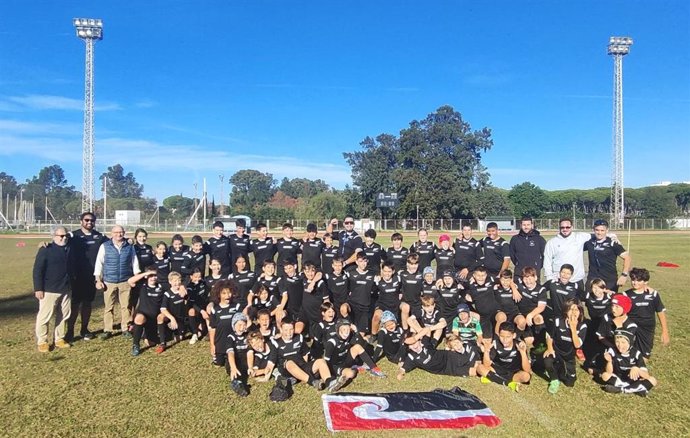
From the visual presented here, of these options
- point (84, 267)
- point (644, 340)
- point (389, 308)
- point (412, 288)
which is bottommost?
point (644, 340)

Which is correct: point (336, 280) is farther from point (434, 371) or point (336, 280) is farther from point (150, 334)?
point (150, 334)

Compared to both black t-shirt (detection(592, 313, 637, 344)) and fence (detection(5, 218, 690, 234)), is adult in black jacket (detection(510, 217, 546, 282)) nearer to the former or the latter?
black t-shirt (detection(592, 313, 637, 344))

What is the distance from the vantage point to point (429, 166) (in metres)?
62.8

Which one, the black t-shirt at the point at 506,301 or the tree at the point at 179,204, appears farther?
the tree at the point at 179,204

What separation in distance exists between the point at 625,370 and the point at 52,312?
7897 millimetres

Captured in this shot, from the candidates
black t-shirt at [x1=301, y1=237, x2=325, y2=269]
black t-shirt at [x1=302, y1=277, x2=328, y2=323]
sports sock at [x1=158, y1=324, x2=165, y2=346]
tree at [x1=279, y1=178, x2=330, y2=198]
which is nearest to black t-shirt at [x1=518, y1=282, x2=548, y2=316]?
black t-shirt at [x1=302, y1=277, x2=328, y2=323]

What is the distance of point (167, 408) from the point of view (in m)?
4.98

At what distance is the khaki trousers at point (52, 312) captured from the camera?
275 inches

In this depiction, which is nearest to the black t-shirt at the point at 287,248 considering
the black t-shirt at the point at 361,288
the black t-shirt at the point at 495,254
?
the black t-shirt at the point at 361,288

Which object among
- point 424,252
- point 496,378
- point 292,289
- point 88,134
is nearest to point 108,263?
point 292,289

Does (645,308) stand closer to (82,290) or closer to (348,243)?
(348,243)

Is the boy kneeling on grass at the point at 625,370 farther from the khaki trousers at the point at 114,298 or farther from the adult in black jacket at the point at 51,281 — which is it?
the adult in black jacket at the point at 51,281

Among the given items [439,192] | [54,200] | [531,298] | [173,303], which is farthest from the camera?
[54,200]

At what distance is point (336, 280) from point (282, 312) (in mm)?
1088
